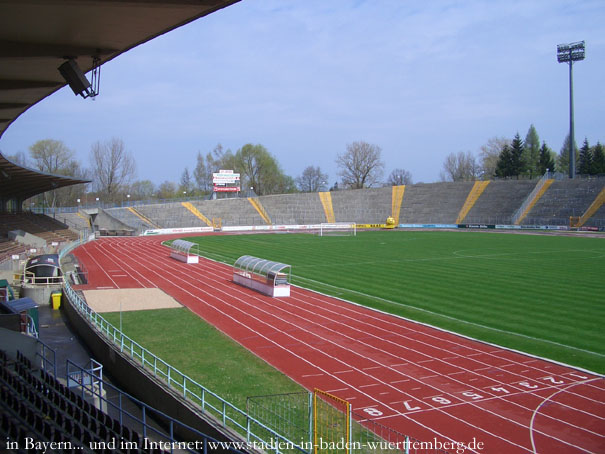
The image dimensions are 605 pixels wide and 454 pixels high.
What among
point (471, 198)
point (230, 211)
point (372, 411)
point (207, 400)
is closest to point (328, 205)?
point (230, 211)

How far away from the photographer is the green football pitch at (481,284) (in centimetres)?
1653

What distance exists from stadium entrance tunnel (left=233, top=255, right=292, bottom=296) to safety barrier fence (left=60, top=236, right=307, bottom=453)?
8279 millimetres

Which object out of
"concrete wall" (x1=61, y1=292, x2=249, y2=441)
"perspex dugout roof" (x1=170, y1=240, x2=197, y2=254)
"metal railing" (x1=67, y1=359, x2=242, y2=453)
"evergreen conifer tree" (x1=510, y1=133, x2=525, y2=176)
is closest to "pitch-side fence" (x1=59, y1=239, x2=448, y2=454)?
"concrete wall" (x1=61, y1=292, x2=249, y2=441)

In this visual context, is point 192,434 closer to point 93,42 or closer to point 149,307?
point 93,42

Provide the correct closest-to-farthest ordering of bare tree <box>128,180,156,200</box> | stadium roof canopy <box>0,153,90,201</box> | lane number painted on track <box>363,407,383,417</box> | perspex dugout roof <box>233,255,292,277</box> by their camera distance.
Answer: lane number painted on track <box>363,407,383,417</box> < perspex dugout roof <box>233,255,292,277</box> < stadium roof canopy <box>0,153,90,201</box> < bare tree <box>128,180,156,200</box>

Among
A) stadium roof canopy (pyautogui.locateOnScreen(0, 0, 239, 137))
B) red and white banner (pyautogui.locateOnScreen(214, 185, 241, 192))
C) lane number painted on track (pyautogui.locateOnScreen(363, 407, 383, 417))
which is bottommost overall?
lane number painted on track (pyautogui.locateOnScreen(363, 407, 383, 417))

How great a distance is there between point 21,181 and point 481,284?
124 feet

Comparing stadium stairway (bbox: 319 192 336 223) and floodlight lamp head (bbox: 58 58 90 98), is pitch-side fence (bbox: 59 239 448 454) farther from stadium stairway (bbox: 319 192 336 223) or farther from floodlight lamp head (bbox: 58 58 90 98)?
stadium stairway (bbox: 319 192 336 223)

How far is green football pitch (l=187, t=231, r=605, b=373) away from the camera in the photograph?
16.5 m

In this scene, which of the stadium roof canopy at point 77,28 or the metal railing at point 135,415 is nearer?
the stadium roof canopy at point 77,28

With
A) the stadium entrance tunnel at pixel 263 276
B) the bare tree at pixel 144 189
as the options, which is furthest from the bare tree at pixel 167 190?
the stadium entrance tunnel at pixel 263 276

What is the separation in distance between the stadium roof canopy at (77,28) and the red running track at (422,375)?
854 centimetres

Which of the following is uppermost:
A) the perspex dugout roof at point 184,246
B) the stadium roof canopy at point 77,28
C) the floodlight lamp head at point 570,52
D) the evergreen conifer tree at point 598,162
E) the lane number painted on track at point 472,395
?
the floodlight lamp head at point 570,52

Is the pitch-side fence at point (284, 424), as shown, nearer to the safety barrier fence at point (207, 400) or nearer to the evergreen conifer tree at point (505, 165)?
the safety barrier fence at point (207, 400)
